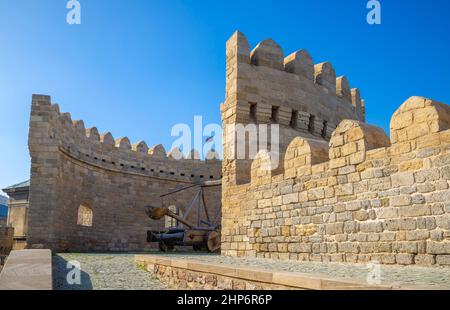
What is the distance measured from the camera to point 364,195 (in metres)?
6.21

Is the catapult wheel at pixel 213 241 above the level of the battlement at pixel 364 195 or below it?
below

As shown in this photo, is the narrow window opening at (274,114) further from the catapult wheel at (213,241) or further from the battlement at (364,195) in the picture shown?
the catapult wheel at (213,241)

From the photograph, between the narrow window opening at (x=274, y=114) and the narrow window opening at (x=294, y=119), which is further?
the narrow window opening at (x=294, y=119)

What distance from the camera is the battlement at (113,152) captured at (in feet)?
43.4

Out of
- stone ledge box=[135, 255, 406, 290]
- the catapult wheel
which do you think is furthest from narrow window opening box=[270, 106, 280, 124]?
stone ledge box=[135, 255, 406, 290]

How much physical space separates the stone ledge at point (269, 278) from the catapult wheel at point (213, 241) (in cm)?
769

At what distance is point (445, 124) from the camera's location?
525cm

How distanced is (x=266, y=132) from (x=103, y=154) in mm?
9028

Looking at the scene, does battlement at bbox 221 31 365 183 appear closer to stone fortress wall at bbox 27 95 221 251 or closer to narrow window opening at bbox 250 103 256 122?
narrow window opening at bbox 250 103 256 122

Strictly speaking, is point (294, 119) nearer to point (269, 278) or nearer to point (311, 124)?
point (311, 124)

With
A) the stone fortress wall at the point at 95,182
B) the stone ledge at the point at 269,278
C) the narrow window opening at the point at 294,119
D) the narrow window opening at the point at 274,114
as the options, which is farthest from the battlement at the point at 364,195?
the stone fortress wall at the point at 95,182

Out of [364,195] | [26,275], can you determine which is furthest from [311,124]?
[26,275]

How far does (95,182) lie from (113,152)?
1.65 meters

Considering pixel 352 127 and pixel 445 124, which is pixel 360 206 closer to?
pixel 352 127
